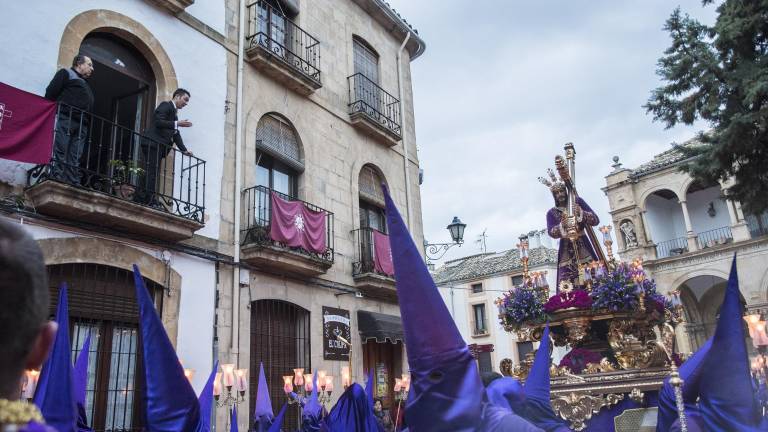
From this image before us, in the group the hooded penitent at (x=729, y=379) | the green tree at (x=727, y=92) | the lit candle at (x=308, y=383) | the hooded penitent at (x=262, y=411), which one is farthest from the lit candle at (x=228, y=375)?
the green tree at (x=727, y=92)

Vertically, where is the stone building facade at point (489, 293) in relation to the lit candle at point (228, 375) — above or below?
above

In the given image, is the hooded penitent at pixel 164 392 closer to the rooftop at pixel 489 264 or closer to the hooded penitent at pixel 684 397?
the hooded penitent at pixel 684 397

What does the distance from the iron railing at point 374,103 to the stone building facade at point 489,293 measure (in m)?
25.5

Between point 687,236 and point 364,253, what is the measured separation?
20508 mm

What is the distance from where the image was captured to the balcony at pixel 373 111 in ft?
48.0

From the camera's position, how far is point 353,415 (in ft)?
19.4

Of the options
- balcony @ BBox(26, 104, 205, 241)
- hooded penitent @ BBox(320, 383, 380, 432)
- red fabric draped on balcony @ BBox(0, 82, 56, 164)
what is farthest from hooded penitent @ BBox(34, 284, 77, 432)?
red fabric draped on balcony @ BBox(0, 82, 56, 164)

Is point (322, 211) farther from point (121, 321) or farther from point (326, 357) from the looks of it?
point (121, 321)

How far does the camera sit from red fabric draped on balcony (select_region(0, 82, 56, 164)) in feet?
24.4

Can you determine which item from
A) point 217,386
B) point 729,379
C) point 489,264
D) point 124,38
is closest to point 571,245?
point 729,379

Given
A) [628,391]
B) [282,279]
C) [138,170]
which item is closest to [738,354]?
[628,391]

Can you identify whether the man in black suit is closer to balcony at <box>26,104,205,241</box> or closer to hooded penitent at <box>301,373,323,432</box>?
balcony at <box>26,104,205,241</box>

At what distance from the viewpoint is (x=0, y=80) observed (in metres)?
8.10

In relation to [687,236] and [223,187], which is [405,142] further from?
[687,236]
